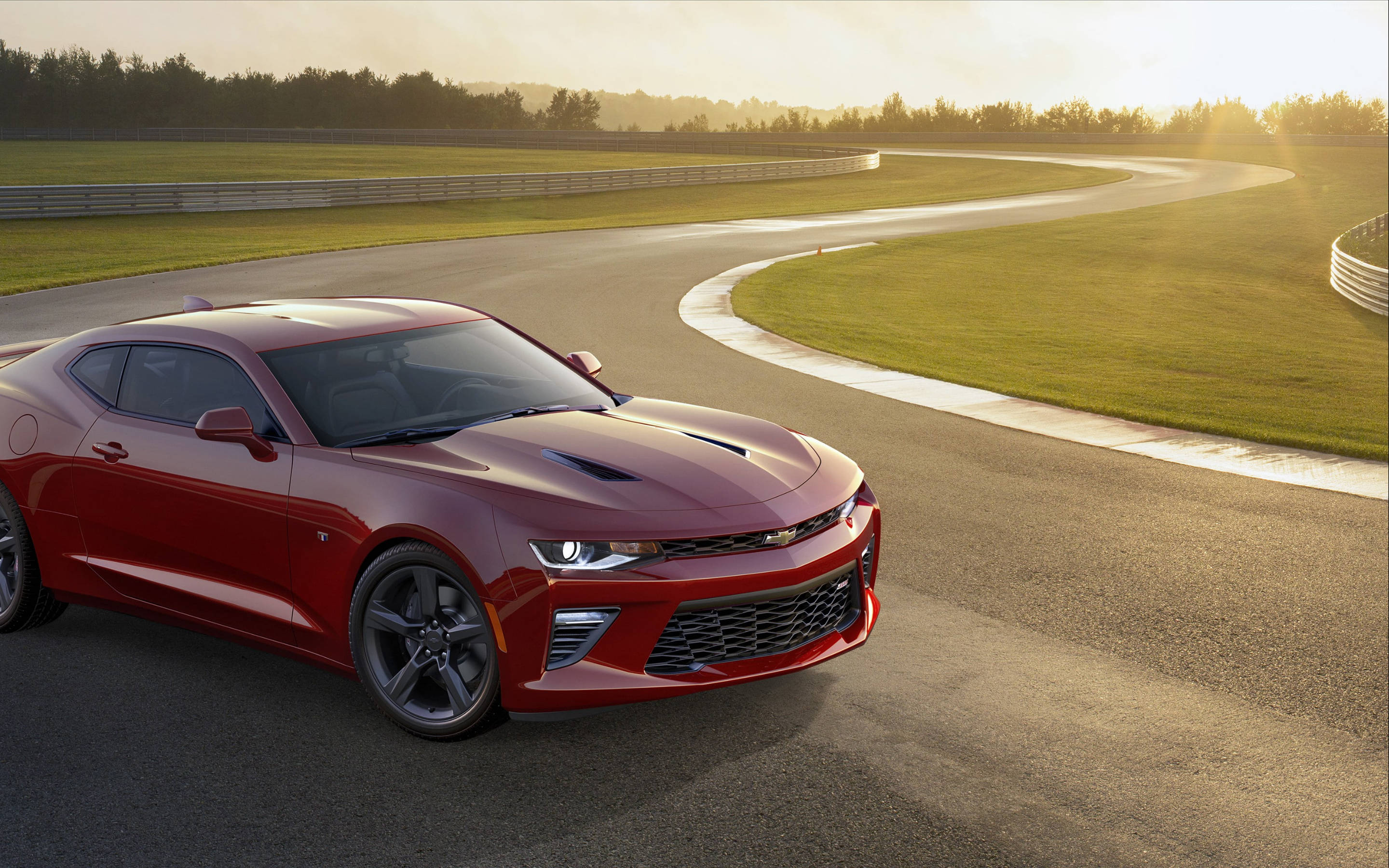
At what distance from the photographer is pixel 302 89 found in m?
116

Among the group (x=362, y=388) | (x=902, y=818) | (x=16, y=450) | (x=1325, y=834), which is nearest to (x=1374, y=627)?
(x=1325, y=834)

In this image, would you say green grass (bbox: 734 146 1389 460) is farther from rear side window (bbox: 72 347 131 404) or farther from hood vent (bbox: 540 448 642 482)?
rear side window (bbox: 72 347 131 404)

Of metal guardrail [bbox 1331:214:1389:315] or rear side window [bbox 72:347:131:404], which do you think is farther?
metal guardrail [bbox 1331:214:1389:315]

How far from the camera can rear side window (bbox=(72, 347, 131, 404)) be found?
5469 mm

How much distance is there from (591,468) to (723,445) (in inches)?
31.3

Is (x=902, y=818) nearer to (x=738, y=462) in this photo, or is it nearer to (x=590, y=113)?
(x=738, y=462)

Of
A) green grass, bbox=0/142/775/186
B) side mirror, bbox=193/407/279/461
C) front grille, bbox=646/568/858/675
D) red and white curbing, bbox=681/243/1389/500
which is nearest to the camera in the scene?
front grille, bbox=646/568/858/675

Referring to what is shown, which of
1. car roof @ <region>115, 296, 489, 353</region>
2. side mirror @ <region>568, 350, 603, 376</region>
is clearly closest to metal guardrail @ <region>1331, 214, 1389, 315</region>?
side mirror @ <region>568, 350, 603, 376</region>

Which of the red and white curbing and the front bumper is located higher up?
the front bumper

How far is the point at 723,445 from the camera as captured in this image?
200 inches

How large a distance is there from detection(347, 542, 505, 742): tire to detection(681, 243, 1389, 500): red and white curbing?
749 centimetres

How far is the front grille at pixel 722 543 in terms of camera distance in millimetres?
4148

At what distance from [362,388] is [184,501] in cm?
89

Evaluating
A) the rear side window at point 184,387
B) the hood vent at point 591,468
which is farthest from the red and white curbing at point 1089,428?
the rear side window at point 184,387
